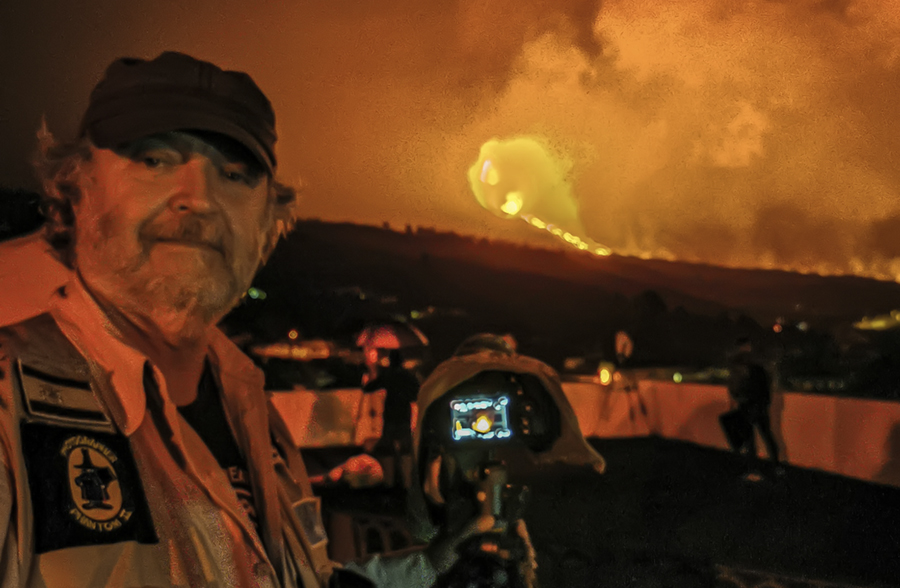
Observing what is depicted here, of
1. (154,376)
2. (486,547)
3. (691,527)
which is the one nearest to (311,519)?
(486,547)

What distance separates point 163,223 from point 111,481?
0.36m

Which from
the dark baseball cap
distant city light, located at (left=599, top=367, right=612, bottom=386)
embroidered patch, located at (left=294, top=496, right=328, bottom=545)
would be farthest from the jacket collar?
distant city light, located at (left=599, top=367, right=612, bottom=386)

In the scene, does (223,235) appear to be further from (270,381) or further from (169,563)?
(270,381)

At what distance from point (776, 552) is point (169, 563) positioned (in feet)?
11.7

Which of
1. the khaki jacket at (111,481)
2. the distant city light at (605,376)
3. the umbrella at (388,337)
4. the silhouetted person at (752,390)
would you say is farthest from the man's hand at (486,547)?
the distant city light at (605,376)

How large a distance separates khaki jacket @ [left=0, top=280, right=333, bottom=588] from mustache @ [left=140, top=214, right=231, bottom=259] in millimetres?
117

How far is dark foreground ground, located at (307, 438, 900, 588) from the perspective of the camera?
329 centimetres

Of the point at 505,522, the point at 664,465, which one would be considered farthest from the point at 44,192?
the point at 664,465

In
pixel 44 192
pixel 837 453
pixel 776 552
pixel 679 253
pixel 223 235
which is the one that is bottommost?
pixel 776 552

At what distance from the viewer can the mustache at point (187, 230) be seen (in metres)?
0.96

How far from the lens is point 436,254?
5.59 meters

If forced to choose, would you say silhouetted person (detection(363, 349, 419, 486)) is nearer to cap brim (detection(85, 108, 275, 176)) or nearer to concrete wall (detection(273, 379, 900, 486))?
concrete wall (detection(273, 379, 900, 486))

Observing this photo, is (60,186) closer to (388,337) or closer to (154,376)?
(154,376)

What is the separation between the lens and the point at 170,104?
0.94 m
